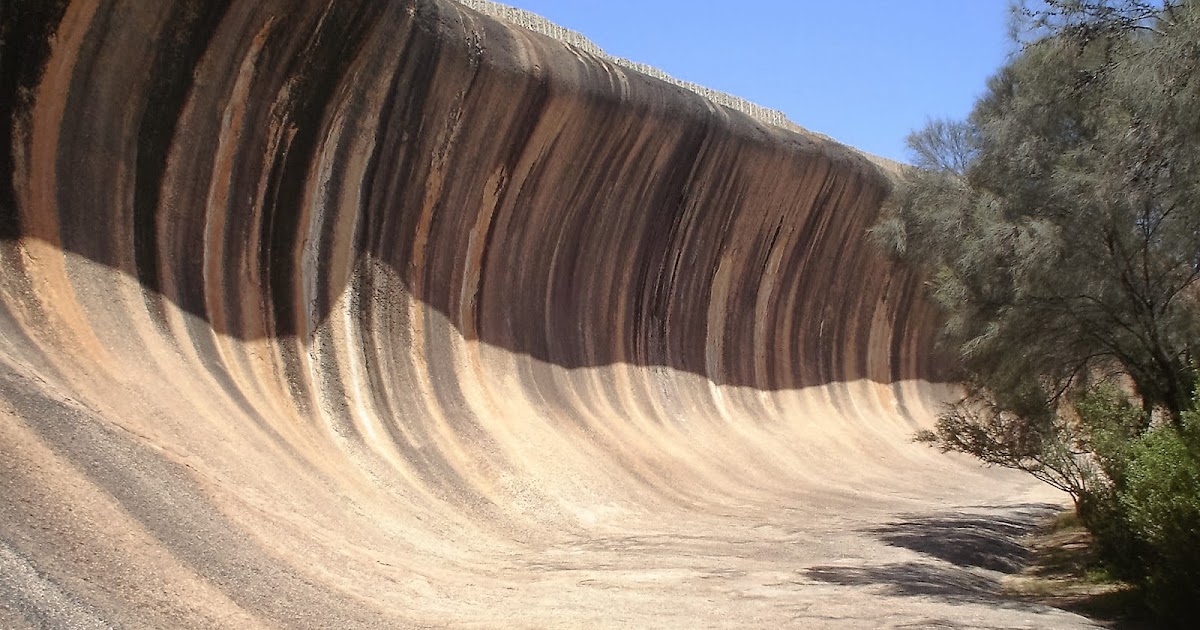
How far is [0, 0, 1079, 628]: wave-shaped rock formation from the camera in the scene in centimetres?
684

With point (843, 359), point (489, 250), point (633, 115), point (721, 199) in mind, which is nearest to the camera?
point (489, 250)

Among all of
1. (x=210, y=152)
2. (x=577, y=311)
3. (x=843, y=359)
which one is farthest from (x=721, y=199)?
(x=210, y=152)

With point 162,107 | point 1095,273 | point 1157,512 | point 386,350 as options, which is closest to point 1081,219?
point 1095,273

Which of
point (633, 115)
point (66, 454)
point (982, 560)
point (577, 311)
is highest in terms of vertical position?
point (633, 115)

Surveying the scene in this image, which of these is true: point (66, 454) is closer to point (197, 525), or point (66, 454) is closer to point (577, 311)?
point (197, 525)

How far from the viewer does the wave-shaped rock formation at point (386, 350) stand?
6840mm

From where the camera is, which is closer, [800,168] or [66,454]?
[66,454]

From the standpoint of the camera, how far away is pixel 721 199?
58.1 ft

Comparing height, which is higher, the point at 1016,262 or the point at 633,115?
the point at 633,115

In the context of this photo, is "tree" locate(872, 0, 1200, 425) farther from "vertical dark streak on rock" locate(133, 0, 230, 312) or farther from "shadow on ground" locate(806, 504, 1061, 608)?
"vertical dark streak on rock" locate(133, 0, 230, 312)

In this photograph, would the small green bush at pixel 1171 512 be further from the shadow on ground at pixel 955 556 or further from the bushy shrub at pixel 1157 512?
the shadow on ground at pixel 955 556

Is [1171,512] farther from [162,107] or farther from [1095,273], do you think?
[162,107]

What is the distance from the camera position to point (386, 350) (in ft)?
37.8

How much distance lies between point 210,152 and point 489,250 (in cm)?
430
